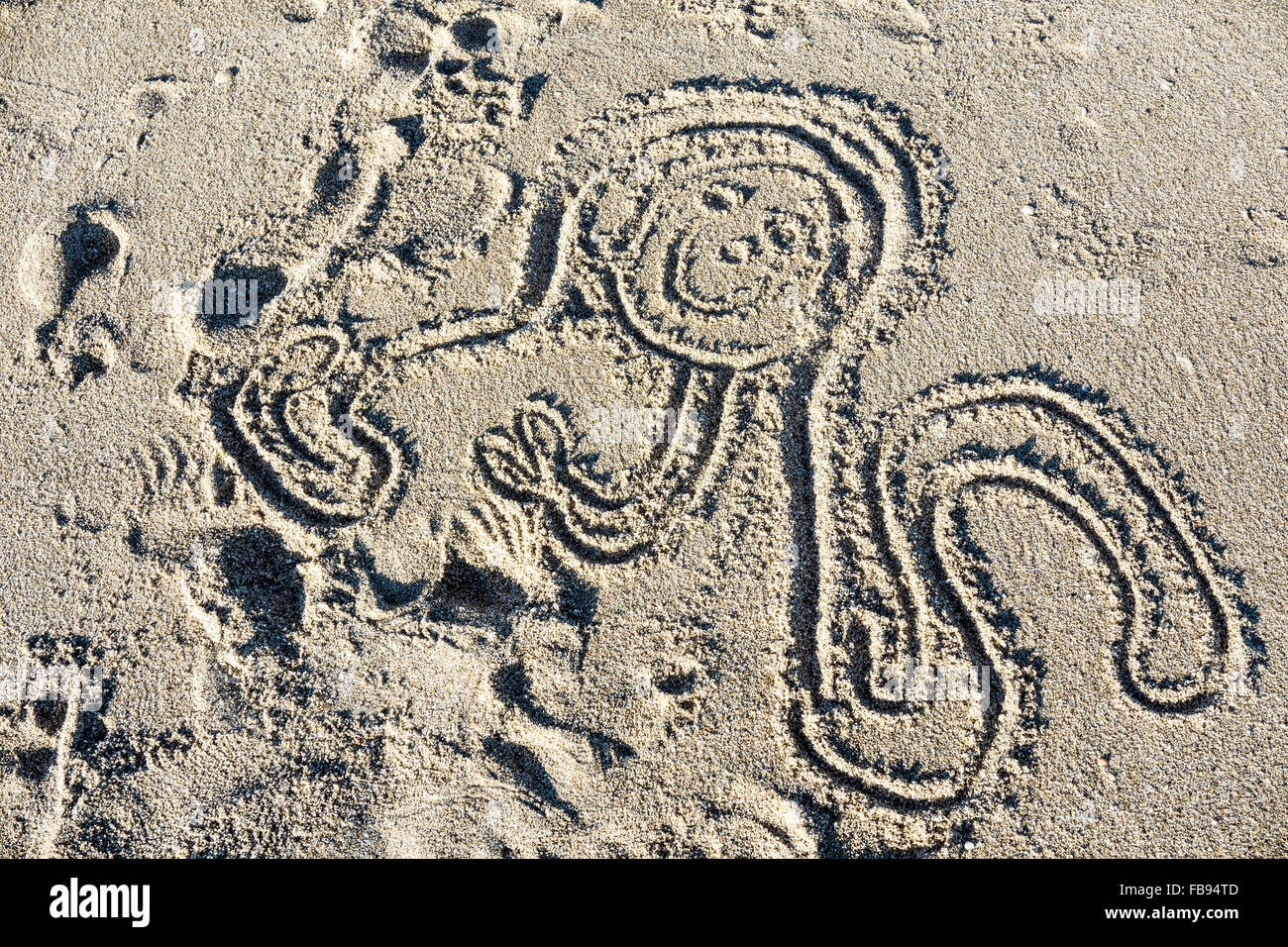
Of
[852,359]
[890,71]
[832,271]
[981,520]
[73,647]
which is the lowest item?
[73,647]

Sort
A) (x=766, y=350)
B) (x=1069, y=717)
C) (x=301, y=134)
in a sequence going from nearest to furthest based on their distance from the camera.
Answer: (x=1069, y=717), (x=766, y=350), (x=301, y=134)

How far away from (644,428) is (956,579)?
1.68 meters

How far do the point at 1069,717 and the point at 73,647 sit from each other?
15.2 feet

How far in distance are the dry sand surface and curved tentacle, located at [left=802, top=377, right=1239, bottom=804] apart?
19 millimetres

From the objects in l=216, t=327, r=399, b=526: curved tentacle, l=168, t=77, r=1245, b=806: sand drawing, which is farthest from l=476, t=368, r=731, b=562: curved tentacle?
l=216, t=327, r=399, b=526: curved tentacle

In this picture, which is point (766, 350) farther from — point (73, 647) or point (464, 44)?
point (73, 647)

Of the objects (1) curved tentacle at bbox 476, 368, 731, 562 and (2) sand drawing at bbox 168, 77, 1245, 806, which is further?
(1) curved tentacle at bbox 476, 368, 731, 562

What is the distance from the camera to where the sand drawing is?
13.1 feet

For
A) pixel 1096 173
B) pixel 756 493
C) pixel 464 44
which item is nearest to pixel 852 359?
pixel 756 493

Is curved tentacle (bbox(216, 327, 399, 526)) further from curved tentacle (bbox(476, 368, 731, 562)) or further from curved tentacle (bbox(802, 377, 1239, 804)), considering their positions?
curved tentacle (bbox(802, 377, 1239, 804))

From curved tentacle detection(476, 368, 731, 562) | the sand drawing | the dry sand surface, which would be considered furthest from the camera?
curved tentacle detection(476, 368, 731, 562)

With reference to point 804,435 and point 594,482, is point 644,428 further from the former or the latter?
point 804,435

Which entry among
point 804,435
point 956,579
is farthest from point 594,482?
point 956,579

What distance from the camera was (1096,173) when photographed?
15.6 feet
